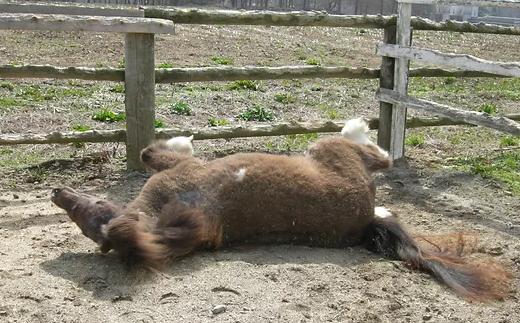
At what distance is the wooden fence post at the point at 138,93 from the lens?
6293 mm

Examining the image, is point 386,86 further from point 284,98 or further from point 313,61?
point 313,61

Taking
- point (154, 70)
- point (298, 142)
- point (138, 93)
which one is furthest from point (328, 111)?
point (138, 93)

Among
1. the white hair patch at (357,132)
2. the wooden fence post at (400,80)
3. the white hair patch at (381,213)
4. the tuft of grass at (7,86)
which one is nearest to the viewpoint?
the white hair patch at (381,213)

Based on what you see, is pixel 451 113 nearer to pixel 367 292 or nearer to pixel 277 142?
pixel 277 142

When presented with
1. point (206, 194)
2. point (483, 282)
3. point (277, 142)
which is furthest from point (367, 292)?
point (277, 142)

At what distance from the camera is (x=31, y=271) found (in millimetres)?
4160

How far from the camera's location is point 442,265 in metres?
4.42

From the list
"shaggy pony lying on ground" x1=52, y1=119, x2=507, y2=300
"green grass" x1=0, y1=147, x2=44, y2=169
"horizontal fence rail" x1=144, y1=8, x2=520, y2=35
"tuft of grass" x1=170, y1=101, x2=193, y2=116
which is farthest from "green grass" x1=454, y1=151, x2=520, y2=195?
"green grass" x1=0, y1=147, x2=44, y2=169

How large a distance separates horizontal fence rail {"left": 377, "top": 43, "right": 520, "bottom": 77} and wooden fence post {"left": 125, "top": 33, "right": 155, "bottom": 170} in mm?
2620

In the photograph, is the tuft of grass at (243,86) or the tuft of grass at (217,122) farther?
the tuft of grass at (243,86)

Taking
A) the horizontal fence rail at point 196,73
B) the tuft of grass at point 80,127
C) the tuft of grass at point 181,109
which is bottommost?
the tuft of grass at point 80,127

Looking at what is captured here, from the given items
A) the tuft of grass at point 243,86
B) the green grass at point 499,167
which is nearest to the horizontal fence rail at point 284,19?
the green grass at point 499,167

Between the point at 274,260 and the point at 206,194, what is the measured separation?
625 mm

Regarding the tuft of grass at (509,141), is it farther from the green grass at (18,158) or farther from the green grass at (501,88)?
the green grass at (18,158)
